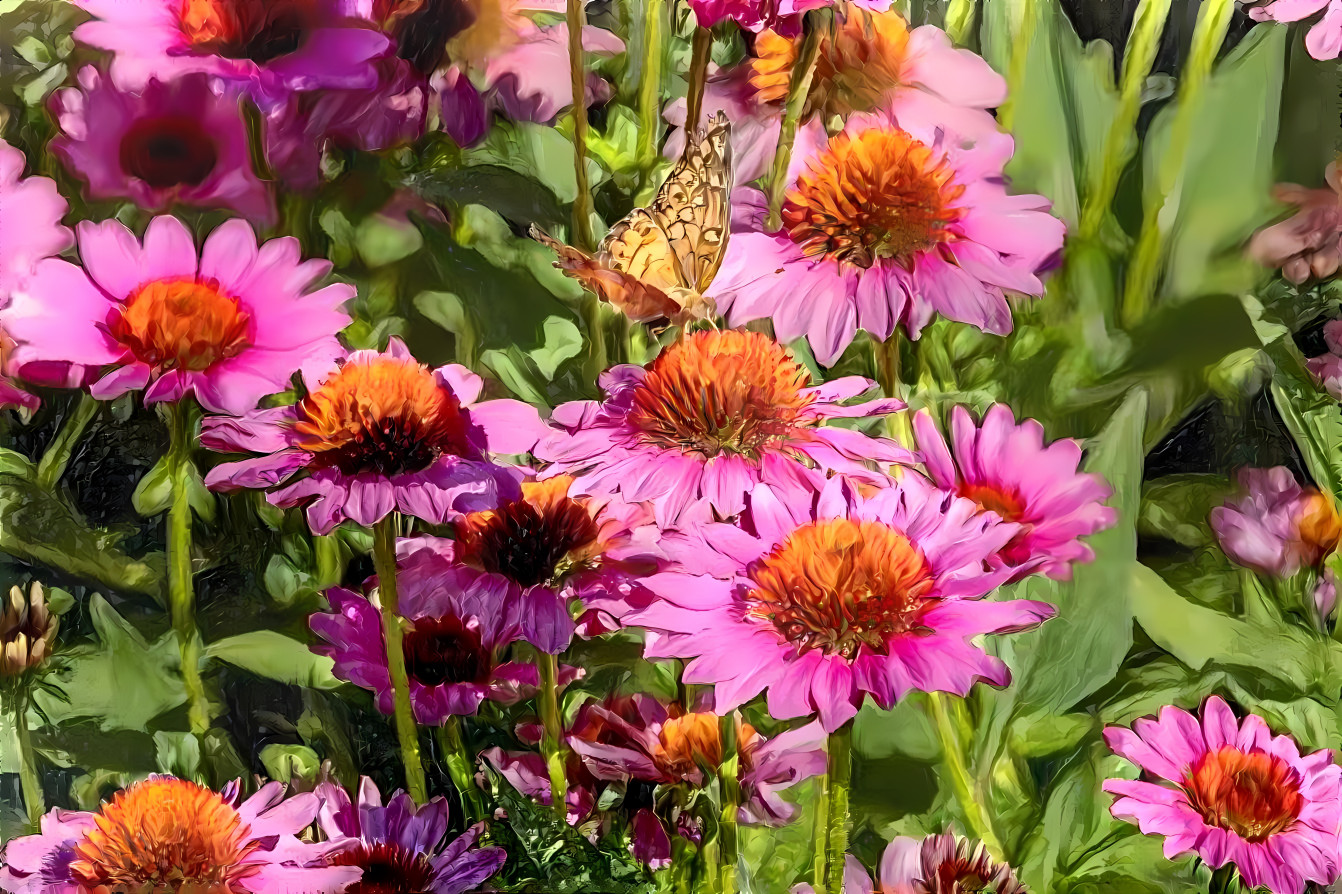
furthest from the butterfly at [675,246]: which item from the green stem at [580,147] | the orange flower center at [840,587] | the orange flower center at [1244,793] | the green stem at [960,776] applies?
the orange flower center at [1244,793]

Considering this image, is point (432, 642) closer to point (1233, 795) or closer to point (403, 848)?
point (403, 848)

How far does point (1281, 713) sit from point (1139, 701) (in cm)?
8

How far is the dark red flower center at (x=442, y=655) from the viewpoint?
0.49 metres

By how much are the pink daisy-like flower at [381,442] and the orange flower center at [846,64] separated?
0.64 ft

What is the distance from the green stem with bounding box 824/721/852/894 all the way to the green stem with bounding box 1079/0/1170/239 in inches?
10.8

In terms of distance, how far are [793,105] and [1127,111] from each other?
0.56 ft

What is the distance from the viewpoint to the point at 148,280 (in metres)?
0.48

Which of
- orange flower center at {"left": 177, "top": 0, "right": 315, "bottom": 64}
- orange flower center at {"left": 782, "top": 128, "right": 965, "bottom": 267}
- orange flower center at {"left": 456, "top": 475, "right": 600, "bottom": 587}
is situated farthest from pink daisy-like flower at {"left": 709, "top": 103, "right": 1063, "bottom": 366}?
orange flower center at {"left": 177, "top": 0, "right": 315, "bottom": 64}

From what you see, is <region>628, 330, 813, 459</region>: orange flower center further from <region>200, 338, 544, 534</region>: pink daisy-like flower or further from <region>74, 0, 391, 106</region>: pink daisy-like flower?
<region>74, 0, 391, 106</region>: pink daisy-like flower

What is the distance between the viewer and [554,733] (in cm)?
49

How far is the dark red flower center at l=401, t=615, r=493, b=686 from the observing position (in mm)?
488

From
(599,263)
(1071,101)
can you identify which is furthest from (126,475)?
(1071,101)

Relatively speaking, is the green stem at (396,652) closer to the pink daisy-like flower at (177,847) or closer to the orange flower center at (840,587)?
the pink daisy-like flower at (177,847)

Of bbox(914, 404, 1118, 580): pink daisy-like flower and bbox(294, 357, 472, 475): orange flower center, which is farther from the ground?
bbox(294, 357, 472, 475): orange flower center
